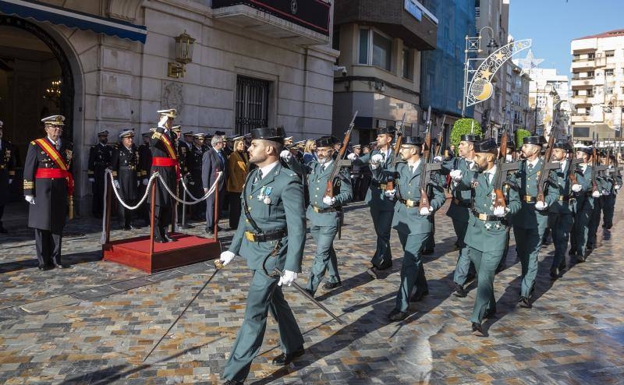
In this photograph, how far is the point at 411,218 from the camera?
6.38 metres

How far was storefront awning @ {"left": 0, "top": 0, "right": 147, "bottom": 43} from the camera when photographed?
991 cm

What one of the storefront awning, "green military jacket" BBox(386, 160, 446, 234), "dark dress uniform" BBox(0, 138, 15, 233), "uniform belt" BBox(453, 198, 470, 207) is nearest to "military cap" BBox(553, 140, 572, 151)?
"uniform belt" BBox(453, 198, 470, 207)

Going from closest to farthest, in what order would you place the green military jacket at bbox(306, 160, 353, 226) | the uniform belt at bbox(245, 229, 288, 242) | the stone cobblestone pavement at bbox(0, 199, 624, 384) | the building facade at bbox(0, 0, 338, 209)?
the uniform belt at bbox(245, 229, 288, 242) < the stone cobblestone pavement at bbox(0, 199, 624, 384) < the green military jacket at bbox(306, 160, 353, 226) < the building facade at bbox(0, 0, 338, 209)

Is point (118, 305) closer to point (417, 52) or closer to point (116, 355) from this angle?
point (116, 355)

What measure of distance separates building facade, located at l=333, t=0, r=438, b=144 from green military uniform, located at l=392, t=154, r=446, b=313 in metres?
15.8

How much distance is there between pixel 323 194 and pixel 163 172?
3.08 metres

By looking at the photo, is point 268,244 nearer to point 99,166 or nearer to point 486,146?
point 486,146

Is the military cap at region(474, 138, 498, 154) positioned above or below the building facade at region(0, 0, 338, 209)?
below

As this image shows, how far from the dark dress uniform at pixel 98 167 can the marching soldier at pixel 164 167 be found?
3.36 metres

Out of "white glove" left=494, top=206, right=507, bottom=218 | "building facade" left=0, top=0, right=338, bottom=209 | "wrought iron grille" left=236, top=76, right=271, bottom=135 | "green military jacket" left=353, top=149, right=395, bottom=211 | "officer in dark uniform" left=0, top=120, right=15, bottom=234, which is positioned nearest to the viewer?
"white glove" left=494, top=206, right=507, bottom=218

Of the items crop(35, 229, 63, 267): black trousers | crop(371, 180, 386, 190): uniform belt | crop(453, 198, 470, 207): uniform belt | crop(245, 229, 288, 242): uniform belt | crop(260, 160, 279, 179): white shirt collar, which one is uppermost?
crop(260, 160, 279, 179): white shirt collar

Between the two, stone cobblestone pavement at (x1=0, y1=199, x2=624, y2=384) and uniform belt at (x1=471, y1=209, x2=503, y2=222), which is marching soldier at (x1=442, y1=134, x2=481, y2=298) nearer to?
stone cobblestone pavement at (x1=0, y1=199, x2=624, y2=384)

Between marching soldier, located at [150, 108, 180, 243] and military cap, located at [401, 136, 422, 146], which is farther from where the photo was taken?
marching soldier, located at [150, 108, 180, 243]

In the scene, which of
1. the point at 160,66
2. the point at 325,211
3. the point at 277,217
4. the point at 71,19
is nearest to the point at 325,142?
the point at 325,211
